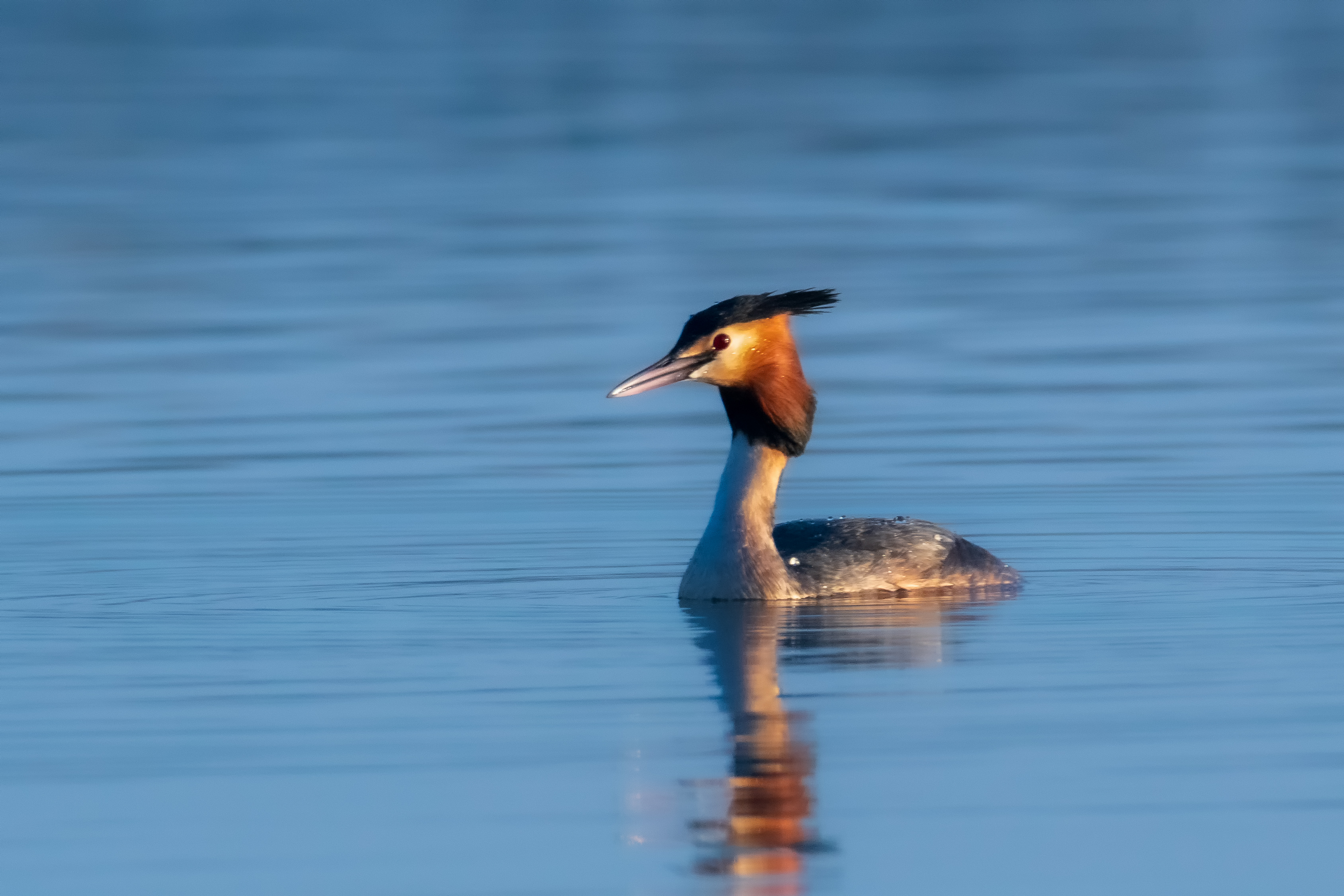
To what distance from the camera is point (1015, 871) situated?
8.16m

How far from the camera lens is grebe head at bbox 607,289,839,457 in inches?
506

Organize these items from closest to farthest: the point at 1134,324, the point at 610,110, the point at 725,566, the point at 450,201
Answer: the point at 725,566, the point at 1134,324, the point at 450,201, the point at 610,110

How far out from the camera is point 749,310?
1295 cm

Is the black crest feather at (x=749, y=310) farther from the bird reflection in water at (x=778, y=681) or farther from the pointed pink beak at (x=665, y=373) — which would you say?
the bird reflection in water at (x=778, y=681)

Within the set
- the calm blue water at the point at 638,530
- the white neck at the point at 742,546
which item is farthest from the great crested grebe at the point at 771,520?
the calm blue water at the point at 638,530

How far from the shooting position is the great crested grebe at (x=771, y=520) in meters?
12.9

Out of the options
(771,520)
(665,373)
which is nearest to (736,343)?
(665,373)

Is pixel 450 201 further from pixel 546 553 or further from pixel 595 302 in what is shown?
pixel 546 553

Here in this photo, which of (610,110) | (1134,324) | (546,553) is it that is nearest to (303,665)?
(546,553)

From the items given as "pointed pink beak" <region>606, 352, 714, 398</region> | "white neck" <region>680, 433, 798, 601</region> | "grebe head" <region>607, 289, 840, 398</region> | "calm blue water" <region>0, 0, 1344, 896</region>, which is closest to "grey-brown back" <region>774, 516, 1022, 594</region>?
"white neck" <region>680, 433, 798, 601</region>

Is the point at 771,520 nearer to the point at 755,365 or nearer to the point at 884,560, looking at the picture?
the point at 884,560

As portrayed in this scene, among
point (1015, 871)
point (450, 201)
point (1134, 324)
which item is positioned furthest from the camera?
point (450, 201)

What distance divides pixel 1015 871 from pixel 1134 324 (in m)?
15.2

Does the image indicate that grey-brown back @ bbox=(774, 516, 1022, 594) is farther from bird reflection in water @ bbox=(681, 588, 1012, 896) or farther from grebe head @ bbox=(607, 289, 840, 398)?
grebe head @ bbox=(607, 289, 840, 398)
